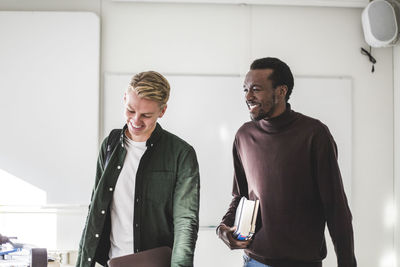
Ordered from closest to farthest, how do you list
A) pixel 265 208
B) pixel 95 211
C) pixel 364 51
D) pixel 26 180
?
pixel 95 211, pixel 265 208, pixel 26 180, pixel 364 51

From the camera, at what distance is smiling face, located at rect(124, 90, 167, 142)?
62.0 inches

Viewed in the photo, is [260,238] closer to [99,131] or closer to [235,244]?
[235,244]

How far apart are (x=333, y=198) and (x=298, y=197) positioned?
13 cm

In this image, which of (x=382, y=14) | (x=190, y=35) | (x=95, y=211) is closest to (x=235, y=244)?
(x=95, y=211)

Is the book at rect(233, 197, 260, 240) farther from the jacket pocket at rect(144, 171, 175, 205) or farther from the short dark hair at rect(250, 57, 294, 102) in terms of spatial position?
the short dark hair at rect(250, 57, 294, 102)

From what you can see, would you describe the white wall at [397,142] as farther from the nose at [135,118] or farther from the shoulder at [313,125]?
the nose at [135,118]

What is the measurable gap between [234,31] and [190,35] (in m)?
0.37

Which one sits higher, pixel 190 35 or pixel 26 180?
pixel 190 35

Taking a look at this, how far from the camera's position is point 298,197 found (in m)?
1.72


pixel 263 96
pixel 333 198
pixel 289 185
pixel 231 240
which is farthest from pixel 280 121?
pixel 231 240

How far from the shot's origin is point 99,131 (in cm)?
362

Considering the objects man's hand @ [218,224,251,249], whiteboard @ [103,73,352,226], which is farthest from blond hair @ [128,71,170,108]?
whiteboard @ [103,73,352,226]

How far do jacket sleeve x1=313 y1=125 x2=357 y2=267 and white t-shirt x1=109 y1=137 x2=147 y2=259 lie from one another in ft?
2.20

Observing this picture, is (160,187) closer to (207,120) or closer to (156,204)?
(156,204)
